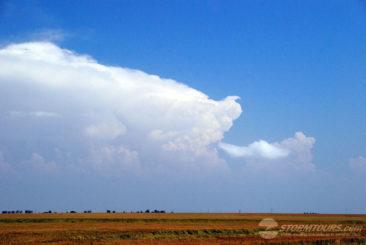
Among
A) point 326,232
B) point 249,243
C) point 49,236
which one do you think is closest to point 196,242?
point 249,243

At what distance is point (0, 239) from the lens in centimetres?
4819

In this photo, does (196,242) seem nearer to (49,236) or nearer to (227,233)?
(227,233)

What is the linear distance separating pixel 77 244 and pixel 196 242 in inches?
639

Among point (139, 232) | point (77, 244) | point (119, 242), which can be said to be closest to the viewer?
point (77, 244)

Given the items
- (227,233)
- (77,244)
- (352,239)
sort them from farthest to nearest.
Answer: (227,233) → (352,239) → (77,244)

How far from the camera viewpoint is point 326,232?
6412 cm

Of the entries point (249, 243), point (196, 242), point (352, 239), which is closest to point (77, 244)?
point (196, 242)

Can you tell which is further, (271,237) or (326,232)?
(326,232)

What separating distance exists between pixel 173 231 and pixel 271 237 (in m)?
15.3

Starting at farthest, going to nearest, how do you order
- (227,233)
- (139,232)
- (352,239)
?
(227,233) → (139,232) → (352,239)

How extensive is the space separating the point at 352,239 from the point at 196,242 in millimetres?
22336

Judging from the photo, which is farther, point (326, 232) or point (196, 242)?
point (326, 232)

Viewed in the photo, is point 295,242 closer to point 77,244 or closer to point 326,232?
point 326,232

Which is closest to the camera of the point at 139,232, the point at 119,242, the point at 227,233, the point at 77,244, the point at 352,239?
the point at 77,244
